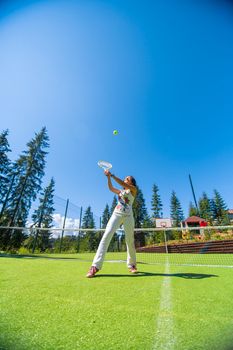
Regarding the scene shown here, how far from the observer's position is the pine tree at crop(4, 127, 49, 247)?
27.0 m

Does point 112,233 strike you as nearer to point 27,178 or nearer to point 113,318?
point 113,318

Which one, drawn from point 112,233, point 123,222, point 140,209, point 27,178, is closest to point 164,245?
point 123,222

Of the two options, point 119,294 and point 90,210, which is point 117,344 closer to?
point 119,294

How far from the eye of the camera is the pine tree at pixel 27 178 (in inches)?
1065

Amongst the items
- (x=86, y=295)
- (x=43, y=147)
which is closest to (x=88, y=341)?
(x=86, y=295)

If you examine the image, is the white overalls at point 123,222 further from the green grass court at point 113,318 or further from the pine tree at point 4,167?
the pine tree at point 4,167

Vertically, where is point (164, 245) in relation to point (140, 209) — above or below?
below

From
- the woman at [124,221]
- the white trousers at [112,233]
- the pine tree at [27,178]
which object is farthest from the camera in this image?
the pine tree at [27,178]

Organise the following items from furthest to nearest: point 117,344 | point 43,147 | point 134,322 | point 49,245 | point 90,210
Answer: point 90,210 < point 43,147 < point 49,245 < point 134,322 < point 117,344

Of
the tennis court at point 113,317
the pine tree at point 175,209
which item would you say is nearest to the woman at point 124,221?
the tennis court at point 113,317

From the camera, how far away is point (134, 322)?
139 cm

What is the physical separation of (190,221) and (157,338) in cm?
5071

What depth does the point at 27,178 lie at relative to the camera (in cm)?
2792

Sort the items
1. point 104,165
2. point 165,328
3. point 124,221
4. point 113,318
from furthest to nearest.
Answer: point 104,165, point 124,221, point 113,318, point 165,328
